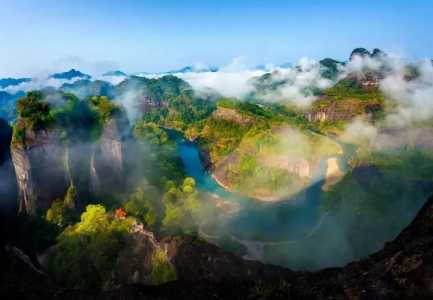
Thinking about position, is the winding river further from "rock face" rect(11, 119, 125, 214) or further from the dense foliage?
the dense foliage

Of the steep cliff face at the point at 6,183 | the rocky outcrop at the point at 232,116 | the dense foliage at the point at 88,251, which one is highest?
the steep cliff face at the point at 6,183

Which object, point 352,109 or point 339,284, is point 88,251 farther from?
point 352,109

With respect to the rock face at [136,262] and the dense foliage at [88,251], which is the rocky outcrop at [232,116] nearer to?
the dense foliage at [88,251]

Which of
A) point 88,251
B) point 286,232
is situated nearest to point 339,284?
point 88,251

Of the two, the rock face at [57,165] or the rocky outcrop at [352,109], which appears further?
the rocky outcrop at [352,109]

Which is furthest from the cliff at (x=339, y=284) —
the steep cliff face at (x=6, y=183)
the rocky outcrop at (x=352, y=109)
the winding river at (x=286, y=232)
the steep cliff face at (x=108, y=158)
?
the rocky outcrop at (x=352, y=109)

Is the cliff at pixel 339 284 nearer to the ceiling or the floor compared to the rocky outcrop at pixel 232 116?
nearer to the ceiling
